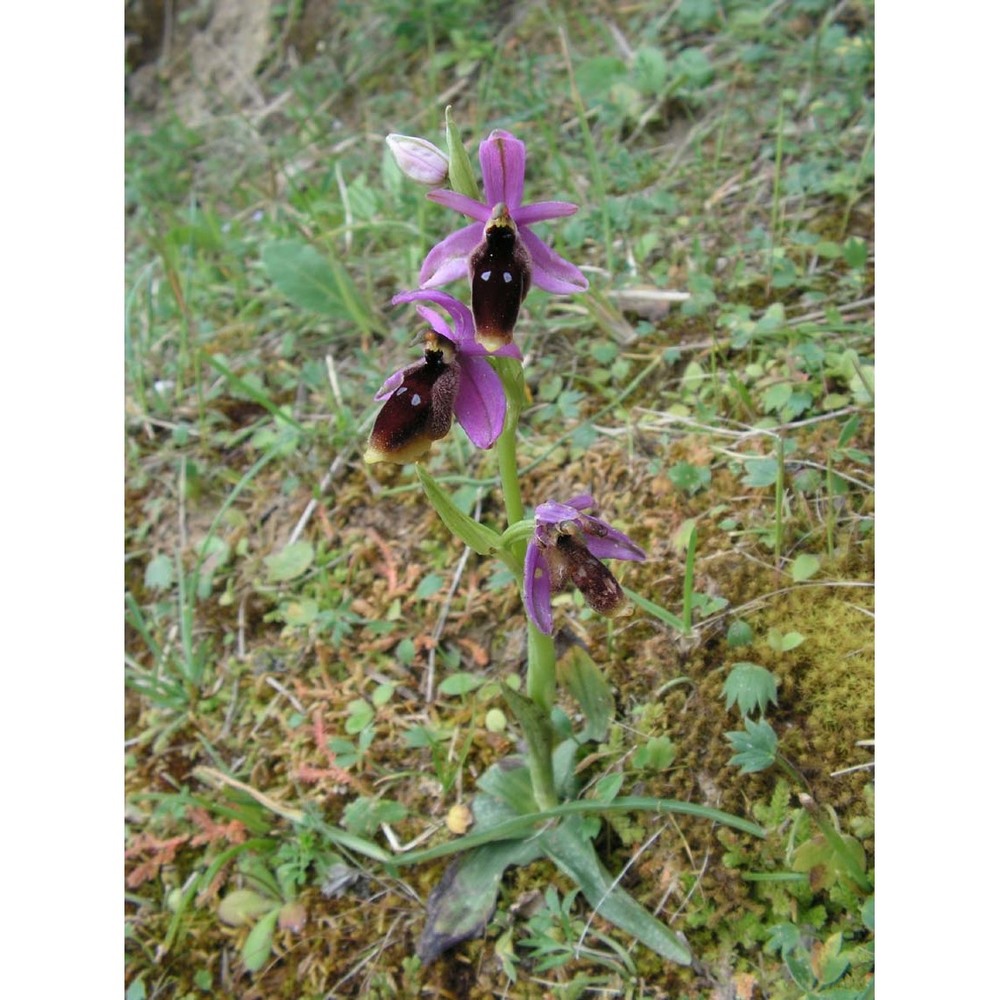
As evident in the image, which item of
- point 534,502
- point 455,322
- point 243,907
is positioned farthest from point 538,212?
point 243,907

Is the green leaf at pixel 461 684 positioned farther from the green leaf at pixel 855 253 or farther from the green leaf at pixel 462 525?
the green leaf at pixel 855 253

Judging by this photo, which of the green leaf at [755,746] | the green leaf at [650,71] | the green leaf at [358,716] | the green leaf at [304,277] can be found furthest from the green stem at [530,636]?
the green leaf at [650,71]

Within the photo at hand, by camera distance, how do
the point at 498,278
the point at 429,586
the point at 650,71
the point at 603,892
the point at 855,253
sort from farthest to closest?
the point at 650,71
the point at 855,253
the point at 429,586
the point at 603,892
the point at 498,278

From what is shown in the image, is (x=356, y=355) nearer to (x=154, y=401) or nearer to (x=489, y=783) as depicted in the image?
(x=154, y=401)

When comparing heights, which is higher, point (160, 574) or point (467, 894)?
point (160, 574)

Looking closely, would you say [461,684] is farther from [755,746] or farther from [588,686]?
[755,746]

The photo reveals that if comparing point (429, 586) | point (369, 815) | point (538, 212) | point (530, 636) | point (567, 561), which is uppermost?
point (538, 212)
